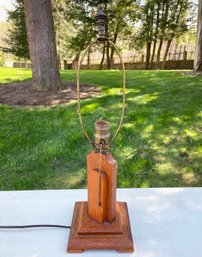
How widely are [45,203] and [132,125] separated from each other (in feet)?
5.33

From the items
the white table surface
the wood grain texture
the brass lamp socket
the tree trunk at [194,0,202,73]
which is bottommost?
the white table surface

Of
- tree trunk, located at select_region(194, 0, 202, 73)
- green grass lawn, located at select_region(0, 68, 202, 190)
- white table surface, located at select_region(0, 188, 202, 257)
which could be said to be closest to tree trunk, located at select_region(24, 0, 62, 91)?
green grass lawn, located at select_region(0, 68, 202, 190)

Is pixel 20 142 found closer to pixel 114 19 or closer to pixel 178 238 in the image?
pixel 178 238

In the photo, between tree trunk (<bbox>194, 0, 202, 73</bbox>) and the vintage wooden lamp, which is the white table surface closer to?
the vintage wooden lamp

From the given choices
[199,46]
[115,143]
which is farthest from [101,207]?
[199,46]

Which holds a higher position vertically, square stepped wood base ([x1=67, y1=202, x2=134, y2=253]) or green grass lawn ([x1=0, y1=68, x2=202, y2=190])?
square stepped wood base ([x1=67, y1=202, x2=134, y2=253])

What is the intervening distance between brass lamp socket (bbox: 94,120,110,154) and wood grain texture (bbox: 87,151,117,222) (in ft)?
0.06

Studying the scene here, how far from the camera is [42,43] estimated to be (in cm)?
325

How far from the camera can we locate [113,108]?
285cm

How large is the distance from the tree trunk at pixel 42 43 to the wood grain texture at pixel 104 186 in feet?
9.32

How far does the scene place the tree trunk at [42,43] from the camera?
317cm

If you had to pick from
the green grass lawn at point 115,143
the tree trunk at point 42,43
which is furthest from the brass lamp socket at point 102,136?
the tree trunk at point 42,43

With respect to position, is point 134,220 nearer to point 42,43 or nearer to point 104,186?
point 104,186

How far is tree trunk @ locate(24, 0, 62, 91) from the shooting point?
3168mm
